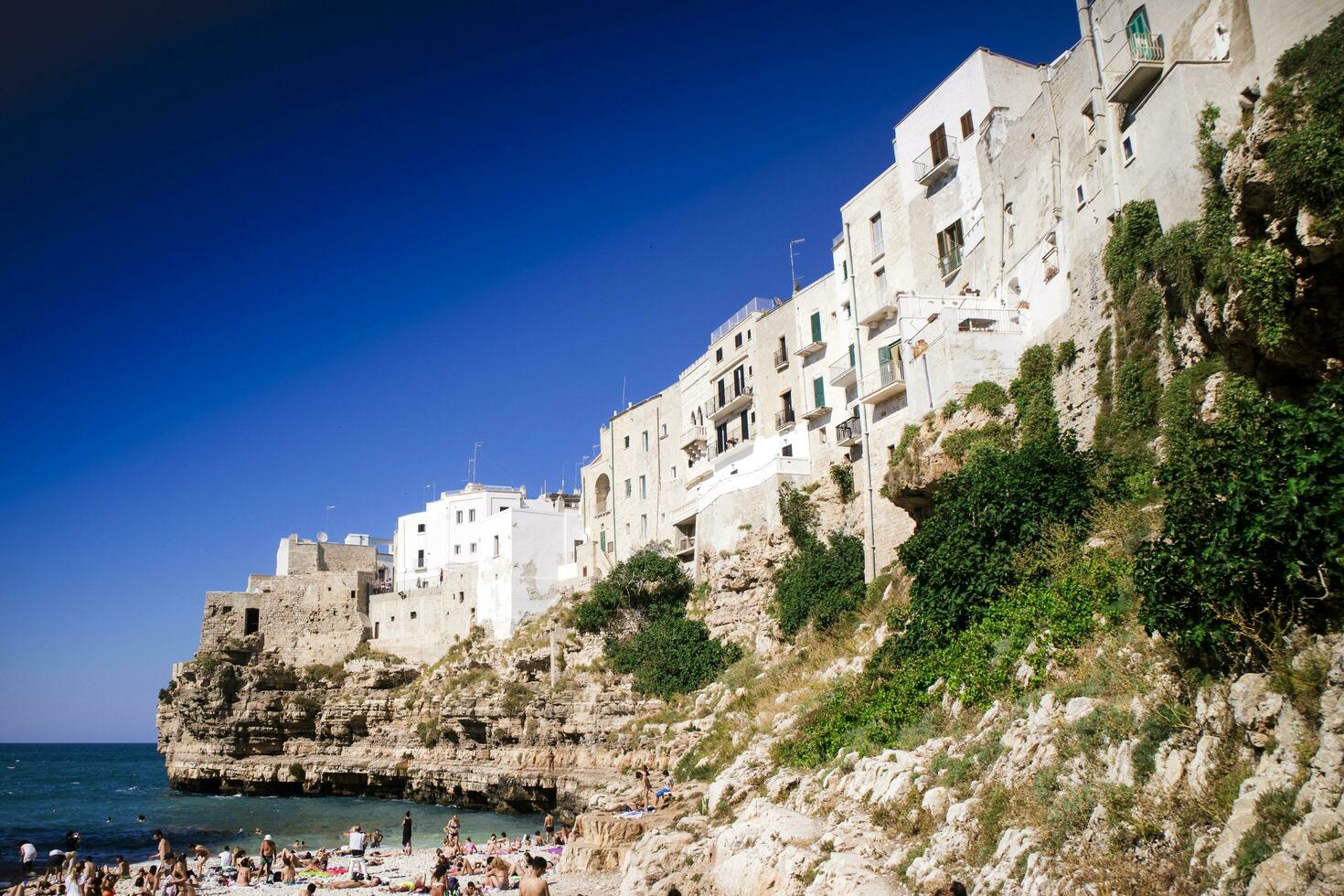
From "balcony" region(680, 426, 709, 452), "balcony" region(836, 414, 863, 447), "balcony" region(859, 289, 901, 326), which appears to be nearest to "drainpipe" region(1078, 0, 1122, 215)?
"balcony" region(859, 289, 901, 326)

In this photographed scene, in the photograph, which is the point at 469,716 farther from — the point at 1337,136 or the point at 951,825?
the point at 1337,136

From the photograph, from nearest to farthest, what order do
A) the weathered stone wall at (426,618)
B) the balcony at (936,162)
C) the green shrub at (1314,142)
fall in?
the green shrub at (1314,142), the balcony at (936,162), the weathered stone wall at (426,618)

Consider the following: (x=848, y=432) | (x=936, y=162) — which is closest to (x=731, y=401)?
(x=848, y=432)

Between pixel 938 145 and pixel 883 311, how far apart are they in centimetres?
550

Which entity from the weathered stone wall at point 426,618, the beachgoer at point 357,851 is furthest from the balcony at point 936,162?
the weathered stone wall at point 426,618

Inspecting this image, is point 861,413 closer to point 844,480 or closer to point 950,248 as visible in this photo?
point 844,480

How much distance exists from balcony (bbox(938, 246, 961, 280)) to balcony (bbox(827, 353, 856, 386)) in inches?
214

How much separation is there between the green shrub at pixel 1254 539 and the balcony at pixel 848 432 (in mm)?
21795

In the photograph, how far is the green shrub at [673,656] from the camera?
33.7 m

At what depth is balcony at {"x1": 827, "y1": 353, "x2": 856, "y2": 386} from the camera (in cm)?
3259

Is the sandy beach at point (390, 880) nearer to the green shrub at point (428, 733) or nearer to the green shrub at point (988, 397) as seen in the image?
the green shrub at point (988, 397)

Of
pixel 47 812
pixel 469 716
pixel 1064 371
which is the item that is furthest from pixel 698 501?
pixel 47 812

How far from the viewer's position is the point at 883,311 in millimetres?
30281

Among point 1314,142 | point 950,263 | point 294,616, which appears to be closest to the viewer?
point 1314,142
